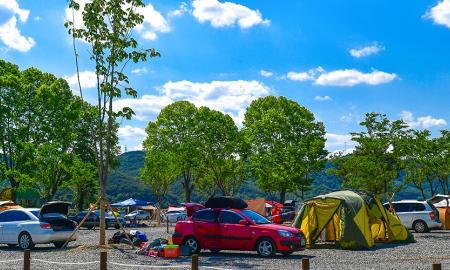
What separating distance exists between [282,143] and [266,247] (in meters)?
36.2

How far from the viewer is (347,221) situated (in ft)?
64.9

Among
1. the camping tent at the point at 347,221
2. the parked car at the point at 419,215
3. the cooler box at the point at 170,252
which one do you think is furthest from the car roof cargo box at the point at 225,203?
the parked car at the point at 419,215

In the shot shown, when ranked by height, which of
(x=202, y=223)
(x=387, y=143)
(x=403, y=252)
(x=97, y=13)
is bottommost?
(x=403, y=252)

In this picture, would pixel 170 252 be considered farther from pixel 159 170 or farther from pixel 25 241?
pixel 159 170

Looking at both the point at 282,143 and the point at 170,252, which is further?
the point at 282,143

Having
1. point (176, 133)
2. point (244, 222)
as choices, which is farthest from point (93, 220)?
point (244, 222)

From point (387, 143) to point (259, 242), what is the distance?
1575 cm

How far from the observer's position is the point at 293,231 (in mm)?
16766

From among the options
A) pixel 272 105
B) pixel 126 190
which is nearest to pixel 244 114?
pixel 272 105

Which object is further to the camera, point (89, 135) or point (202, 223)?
point (89, 135)

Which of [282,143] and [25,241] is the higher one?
[282,143]

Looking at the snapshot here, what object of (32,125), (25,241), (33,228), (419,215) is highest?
(32,125)

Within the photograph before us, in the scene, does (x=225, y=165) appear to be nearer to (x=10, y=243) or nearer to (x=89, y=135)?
(x=89, y=135)

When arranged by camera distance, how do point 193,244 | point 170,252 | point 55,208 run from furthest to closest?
point 55,208, point 193,244, point 170,252
